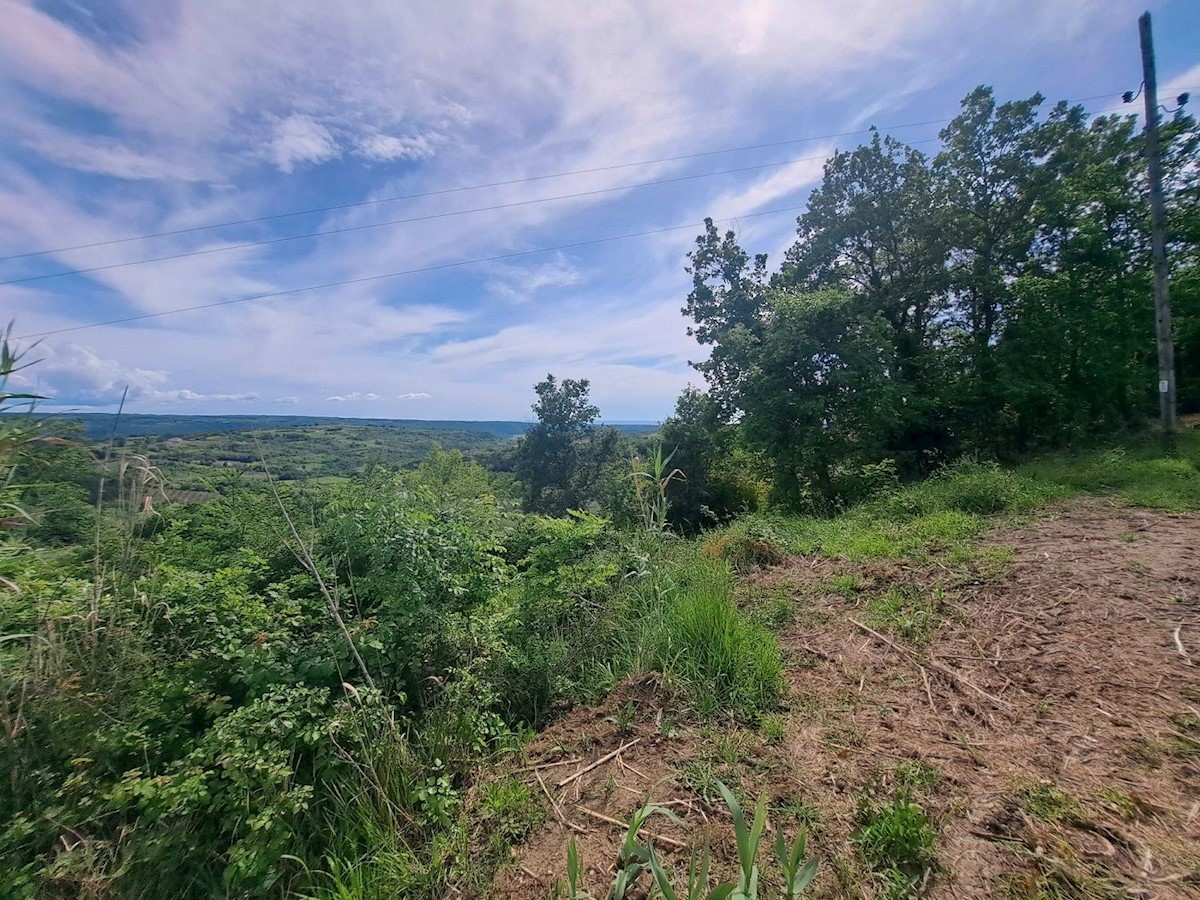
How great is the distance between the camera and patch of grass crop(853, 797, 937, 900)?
1491mm

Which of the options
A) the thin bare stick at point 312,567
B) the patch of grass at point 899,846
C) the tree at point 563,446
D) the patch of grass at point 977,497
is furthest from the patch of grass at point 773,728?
the tree at point 563,446

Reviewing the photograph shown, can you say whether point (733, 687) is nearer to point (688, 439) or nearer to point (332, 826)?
point (332, 826)

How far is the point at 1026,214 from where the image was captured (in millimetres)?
11367

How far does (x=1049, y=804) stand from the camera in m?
1.67

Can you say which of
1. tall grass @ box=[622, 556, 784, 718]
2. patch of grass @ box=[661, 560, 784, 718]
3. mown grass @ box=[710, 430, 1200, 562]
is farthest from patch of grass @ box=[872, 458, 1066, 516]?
patch of grass @ box=[661, 560, 784, 718]

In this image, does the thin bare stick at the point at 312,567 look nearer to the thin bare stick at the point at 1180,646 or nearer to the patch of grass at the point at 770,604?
the patch of grass at the point at 770,604

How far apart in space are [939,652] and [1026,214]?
13.6 meters

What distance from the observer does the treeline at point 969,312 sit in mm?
10203

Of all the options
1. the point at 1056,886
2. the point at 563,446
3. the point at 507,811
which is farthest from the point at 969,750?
the point at 563,446

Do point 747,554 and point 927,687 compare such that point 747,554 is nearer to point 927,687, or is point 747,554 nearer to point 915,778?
point 927,687

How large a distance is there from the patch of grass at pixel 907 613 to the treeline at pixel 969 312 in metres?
6.25

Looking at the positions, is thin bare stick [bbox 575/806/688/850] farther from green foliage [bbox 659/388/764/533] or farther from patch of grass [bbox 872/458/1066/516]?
green foliage [bbox 659/388/764/533]

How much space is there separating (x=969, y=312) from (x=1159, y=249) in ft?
13.7

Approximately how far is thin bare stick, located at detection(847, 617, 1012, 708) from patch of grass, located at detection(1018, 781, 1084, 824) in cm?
66
